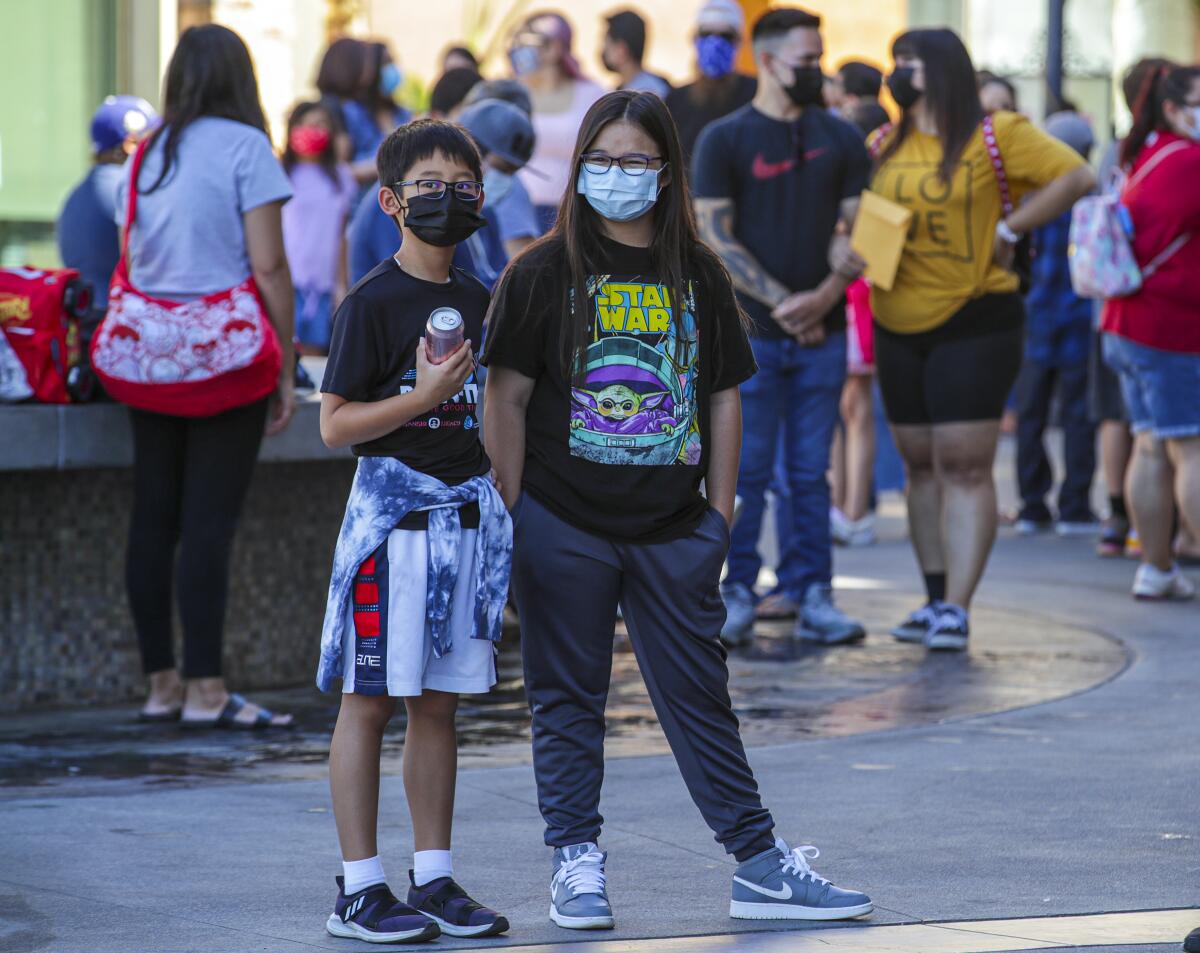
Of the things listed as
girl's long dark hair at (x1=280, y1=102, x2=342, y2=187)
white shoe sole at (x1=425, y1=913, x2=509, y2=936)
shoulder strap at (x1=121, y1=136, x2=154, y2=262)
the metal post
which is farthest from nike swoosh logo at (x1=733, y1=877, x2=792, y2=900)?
the metal post

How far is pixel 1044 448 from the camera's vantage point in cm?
1155

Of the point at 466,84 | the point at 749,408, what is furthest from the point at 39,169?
the point at 749,408

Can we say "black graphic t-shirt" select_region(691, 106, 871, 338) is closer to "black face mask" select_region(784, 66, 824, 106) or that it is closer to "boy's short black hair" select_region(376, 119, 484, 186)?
"black face mask" select_region(784, 66, 824, 106)

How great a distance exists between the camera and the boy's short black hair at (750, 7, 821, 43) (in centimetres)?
781

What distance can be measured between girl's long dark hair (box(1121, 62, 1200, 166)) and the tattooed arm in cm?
194

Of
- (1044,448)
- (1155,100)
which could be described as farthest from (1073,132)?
(1155,100)

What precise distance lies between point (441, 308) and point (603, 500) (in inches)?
19.5

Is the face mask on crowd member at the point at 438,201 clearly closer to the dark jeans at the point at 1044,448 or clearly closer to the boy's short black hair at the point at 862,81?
the boy's short black hair at the point at 862,81

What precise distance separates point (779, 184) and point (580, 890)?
4071 mm

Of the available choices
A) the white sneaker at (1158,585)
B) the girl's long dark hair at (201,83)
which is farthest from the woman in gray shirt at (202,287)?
the white sneaker at (1158,585)

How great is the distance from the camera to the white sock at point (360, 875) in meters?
4.15

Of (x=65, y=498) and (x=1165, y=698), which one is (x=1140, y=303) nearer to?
(x=1165, y=698)

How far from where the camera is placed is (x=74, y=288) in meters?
6.34

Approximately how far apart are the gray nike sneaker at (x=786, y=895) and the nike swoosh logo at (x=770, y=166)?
3.94 meters
